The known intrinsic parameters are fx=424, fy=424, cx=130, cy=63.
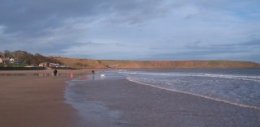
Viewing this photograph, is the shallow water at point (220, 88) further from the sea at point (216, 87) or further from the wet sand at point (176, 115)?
the wet sand at point (176, 115)

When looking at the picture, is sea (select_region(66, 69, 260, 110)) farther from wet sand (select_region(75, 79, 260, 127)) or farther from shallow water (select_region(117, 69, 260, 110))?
wet sand (select_region(75, 79, 260, 127))

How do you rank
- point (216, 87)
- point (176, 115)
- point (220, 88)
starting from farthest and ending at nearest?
point (216, 87) → point (220, 88) → point (176, 115)

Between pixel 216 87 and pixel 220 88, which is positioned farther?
pixel 216 87

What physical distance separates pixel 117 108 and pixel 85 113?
1.93 m

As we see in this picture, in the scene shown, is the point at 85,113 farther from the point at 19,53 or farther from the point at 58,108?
the point at 19,53

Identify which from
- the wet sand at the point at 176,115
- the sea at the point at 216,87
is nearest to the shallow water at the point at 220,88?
the sea at the point at 216,87

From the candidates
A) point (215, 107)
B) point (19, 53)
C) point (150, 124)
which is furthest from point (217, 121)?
point (19, 53)

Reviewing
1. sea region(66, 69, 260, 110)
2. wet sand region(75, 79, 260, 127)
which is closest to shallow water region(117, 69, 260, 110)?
sea region(66, 69, 260, 110)

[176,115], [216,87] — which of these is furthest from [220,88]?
[176,115]

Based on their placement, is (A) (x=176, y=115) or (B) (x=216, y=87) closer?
(A) (x=176, y=115)

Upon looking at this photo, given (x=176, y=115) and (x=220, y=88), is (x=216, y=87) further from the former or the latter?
(x=176, y=115)

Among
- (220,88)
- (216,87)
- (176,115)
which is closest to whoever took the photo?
(176,115)

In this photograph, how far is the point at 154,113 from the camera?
45.2ft

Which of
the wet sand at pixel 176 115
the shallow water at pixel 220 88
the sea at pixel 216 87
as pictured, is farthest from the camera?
the sea at pixel 216 87
